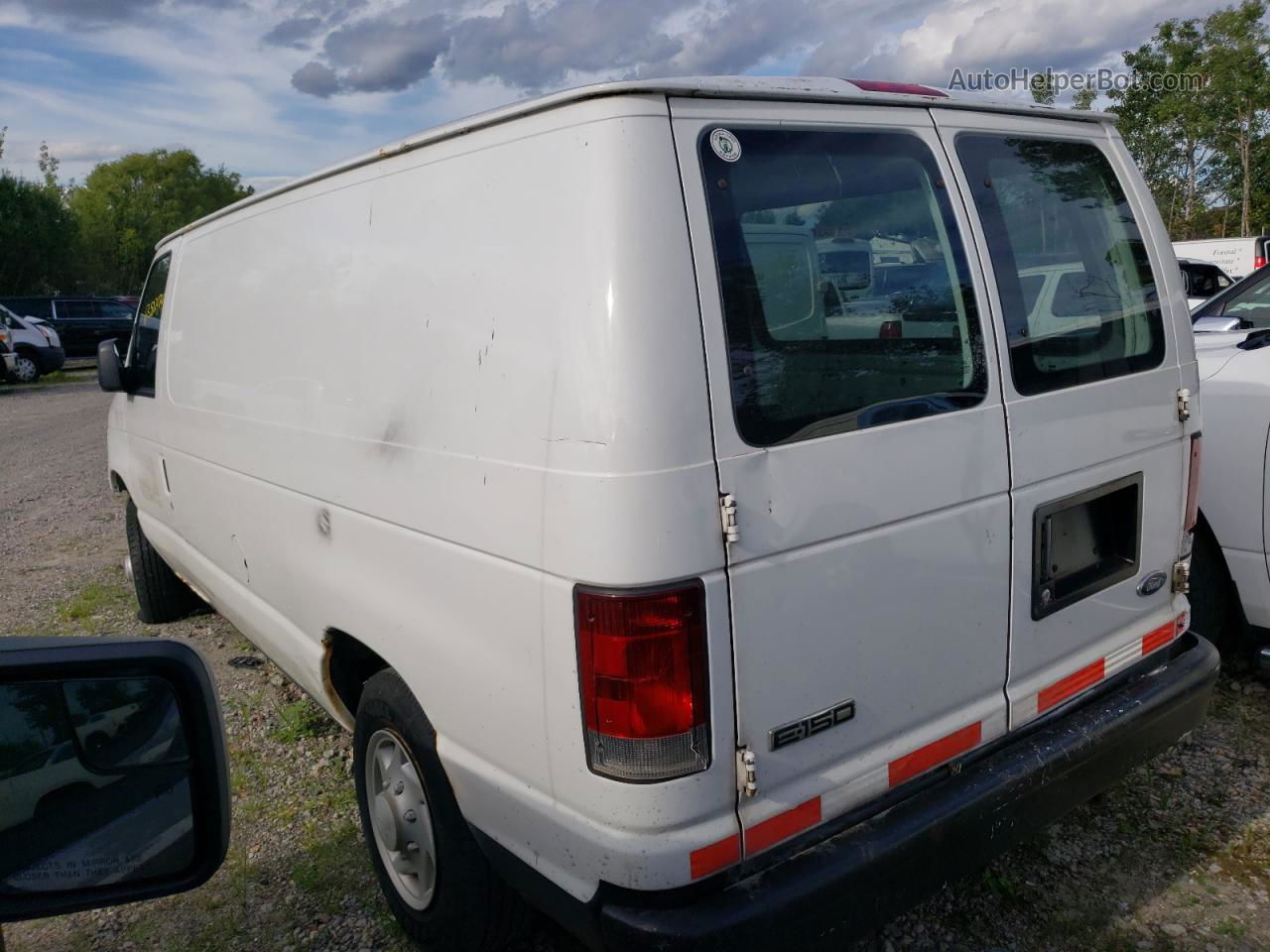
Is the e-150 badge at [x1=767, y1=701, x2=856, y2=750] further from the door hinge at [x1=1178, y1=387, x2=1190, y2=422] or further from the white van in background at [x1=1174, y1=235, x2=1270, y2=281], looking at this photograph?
the white van in background at [x1=1174, y1=235, x2=1270, y2=281]

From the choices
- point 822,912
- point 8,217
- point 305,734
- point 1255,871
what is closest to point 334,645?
point 305,734

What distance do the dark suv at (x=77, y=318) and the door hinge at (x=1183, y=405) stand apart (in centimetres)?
2543

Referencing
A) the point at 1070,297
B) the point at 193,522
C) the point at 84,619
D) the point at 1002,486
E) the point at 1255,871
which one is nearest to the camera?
the point at 1002,486

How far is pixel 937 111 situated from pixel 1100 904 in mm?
2170

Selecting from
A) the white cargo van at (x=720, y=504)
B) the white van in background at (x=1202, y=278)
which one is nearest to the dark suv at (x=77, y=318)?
the white van in background at (x=1202, y=278)

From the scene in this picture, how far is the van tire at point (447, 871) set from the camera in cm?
243

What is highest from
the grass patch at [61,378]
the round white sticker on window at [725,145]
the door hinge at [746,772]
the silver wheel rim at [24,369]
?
the round white sticker on window at [725,145]

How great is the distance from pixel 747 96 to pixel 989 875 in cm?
228

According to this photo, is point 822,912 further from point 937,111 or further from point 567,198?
point 937,111

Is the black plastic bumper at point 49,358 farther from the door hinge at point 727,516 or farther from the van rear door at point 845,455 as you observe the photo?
the door hinge at point 727,516

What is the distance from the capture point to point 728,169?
198 centimetres

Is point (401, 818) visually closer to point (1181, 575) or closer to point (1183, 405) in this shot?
point (1181, 575)

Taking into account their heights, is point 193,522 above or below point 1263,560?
above

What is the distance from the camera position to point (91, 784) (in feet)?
4.51
